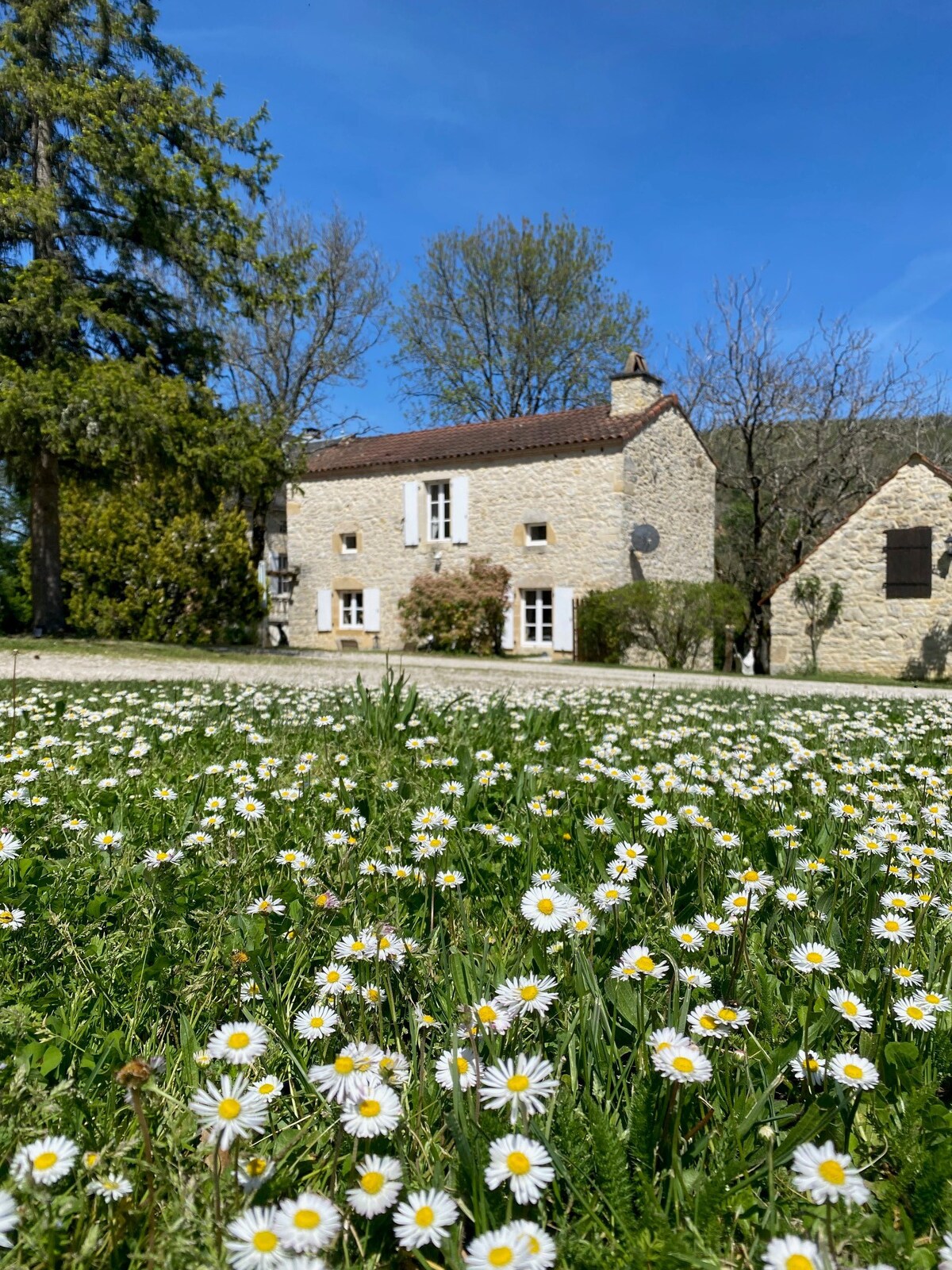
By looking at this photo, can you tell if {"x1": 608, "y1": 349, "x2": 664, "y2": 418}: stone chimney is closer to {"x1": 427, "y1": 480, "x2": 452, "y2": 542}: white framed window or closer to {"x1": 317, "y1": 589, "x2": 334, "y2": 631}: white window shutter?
{"x1": 427, "y1": 480, "x2": 452, "y2": 542}: white framed window

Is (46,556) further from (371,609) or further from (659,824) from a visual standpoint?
(659,824)

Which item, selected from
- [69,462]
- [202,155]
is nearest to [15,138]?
[202,155]

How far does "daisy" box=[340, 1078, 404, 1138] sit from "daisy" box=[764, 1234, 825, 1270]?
472 millimetres

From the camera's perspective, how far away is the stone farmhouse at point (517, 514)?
19531 millimetres

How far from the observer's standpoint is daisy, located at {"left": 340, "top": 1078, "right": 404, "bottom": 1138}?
39.8 inches

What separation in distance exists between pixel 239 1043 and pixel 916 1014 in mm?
1152

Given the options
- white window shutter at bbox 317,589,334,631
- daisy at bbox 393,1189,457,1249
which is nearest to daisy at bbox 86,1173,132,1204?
daisy at bbox 393,1189,457,1249

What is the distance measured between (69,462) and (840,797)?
16.1 m

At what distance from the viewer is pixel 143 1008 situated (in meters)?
1.55

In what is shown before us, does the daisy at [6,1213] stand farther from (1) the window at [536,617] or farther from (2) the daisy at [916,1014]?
(1) the window at [536,617]

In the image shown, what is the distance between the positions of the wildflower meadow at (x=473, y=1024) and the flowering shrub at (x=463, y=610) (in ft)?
55.7

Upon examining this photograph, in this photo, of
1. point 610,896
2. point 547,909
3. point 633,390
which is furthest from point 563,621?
point 547,909

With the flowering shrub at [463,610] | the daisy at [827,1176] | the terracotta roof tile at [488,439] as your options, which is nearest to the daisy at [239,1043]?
the daisy at [827,1176]

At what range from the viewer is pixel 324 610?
2386cm
